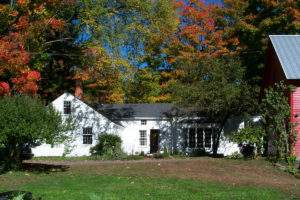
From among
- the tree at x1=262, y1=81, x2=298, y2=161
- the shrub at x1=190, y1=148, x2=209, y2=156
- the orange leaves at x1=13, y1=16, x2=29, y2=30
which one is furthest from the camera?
the shrub at x1=190, y1=148, x2=209, y2=156

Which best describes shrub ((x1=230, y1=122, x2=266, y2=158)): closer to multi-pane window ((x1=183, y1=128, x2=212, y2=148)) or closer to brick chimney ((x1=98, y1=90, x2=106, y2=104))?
multi-pane window ((x1=183, y1=128, x2=212, y2=148))

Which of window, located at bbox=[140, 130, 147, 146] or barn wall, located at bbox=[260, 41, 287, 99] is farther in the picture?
window, located at bbox=[140, 130, 147, 146]

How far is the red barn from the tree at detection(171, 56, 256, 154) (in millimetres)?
2069

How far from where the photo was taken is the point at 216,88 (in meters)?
20.8

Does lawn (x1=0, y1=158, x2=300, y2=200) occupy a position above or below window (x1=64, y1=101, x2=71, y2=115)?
below

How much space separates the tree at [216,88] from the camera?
2073cm

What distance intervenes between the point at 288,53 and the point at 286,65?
1525 mm

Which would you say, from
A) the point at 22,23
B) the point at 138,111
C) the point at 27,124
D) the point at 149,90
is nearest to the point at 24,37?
the point at 22,23

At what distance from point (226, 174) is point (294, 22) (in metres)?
21.0

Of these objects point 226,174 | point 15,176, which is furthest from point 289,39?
point 15,176

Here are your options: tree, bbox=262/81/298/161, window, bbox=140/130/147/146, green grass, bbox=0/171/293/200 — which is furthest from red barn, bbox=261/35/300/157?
window, bbox=140/130/147/146

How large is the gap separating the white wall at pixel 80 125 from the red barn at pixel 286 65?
40.8ft

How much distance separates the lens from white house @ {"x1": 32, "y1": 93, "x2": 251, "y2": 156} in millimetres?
25922

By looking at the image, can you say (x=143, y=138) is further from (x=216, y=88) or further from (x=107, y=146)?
(x=216, y=88)
